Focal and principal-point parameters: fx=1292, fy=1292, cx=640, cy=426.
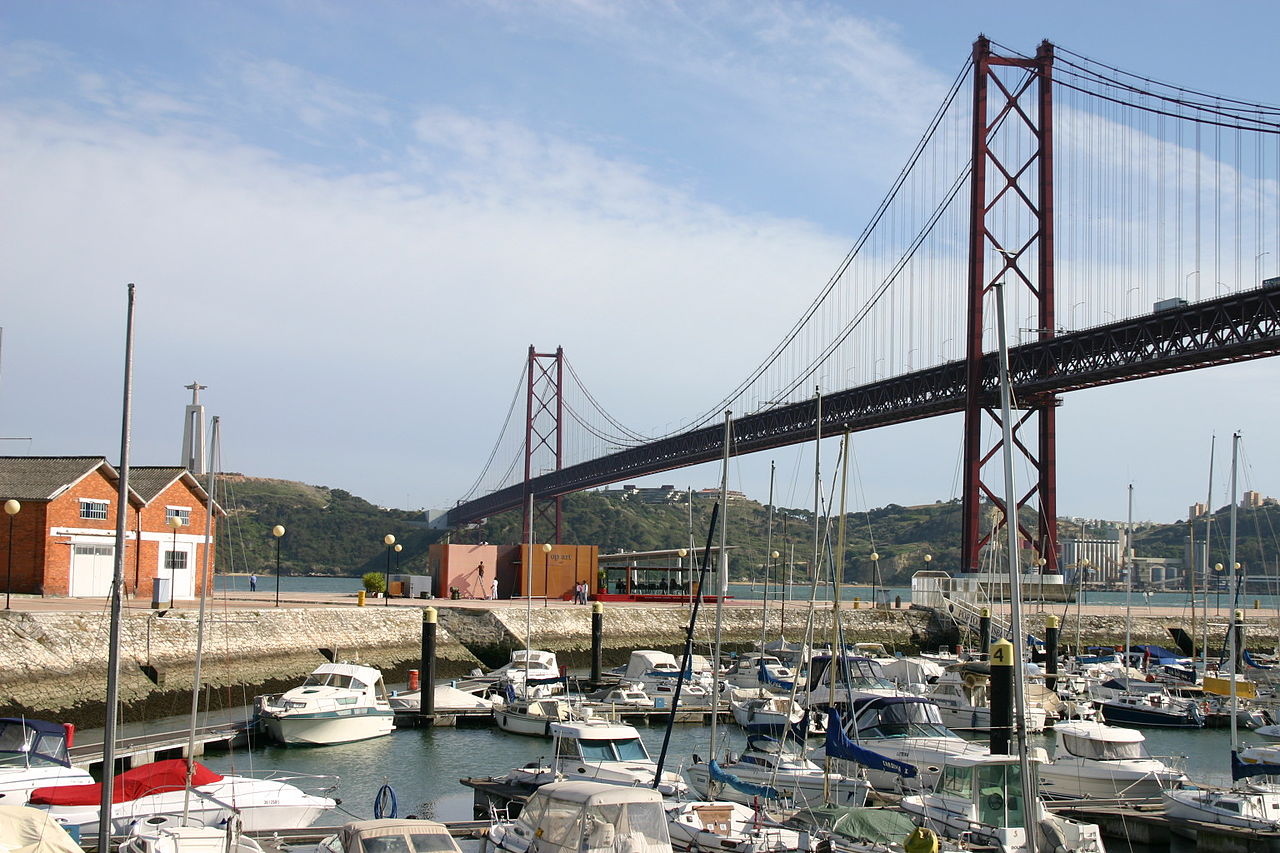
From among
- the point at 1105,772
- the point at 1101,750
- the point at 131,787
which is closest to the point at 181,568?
the point at 131,787

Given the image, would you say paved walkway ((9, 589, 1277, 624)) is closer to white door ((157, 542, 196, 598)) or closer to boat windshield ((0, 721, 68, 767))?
white door ((157, 542, 196, 598))

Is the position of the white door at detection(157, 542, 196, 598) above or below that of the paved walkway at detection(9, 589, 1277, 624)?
above

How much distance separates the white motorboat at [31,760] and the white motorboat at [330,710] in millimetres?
A: 7850

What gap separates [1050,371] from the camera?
56.6m

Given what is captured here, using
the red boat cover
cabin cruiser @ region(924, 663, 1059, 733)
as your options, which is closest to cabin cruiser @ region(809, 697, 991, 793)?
cabin cruiser @ region(924, 663, 1059, 733)

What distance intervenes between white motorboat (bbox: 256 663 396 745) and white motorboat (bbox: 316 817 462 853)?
1448 centimetres

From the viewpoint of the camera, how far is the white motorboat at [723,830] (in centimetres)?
1678

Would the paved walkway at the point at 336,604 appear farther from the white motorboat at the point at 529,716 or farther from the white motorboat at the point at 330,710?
the white motorboat at the point at 529,716

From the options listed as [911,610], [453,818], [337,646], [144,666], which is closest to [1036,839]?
[453,818]

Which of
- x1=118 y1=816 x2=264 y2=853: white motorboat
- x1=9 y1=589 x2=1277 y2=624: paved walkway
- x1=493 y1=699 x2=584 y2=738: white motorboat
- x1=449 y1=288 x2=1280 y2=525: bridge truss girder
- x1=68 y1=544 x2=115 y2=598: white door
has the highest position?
x1=449 y1=288 x2=1280 y2=525: bridge truss girder

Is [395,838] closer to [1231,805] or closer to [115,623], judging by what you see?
[115,623]

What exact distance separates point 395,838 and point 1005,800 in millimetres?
8718

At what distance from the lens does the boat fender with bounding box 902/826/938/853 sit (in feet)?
51.6

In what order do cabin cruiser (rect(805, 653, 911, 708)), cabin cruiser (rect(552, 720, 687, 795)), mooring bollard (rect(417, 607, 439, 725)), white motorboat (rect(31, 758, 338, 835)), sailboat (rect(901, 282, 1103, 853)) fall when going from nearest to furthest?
sailboat (rect(901, 282, 1103, 853)), white motorboat (rect(31, 758, 338, 835)), cabin cruiser (rect(552, 720, 687, 795)), cabin cruiser (rect(805, 653, 911, 708)), mooring bollard (rect(417, 607, 439, 725))
